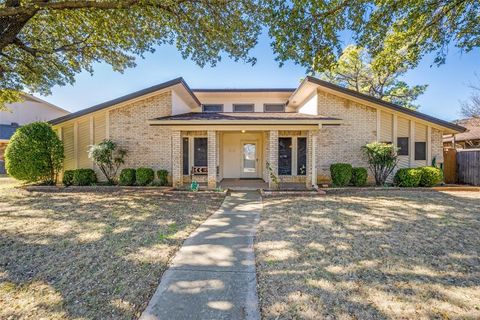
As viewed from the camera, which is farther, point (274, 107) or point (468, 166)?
point (274, 107)

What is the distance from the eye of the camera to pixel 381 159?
11.2 m

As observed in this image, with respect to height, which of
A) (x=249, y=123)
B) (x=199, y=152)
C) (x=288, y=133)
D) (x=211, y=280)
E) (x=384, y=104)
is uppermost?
(x=384, y=104)

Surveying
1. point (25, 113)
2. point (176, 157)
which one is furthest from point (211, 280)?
point (25, 113)

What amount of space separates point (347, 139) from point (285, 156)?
131 inches

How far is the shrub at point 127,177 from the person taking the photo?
11.4 metres

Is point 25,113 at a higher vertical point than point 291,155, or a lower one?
higher

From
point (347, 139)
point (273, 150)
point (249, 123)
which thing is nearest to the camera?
point (249, 123)

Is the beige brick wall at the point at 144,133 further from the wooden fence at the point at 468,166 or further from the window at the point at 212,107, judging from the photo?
the wooden fence at the point at 468,166

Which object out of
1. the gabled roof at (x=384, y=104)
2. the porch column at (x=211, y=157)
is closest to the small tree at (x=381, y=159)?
the gabled roof at (x=384, y=104)

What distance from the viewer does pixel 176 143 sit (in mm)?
11141

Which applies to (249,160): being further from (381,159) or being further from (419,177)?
(419,177)

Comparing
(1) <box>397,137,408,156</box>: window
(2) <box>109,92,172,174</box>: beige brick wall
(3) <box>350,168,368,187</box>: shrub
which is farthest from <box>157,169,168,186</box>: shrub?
(1) <box>397,137,408,156</box>: window

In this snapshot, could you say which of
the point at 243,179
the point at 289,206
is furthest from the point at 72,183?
the point at 289,206

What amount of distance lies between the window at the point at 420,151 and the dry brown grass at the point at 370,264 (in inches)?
244
